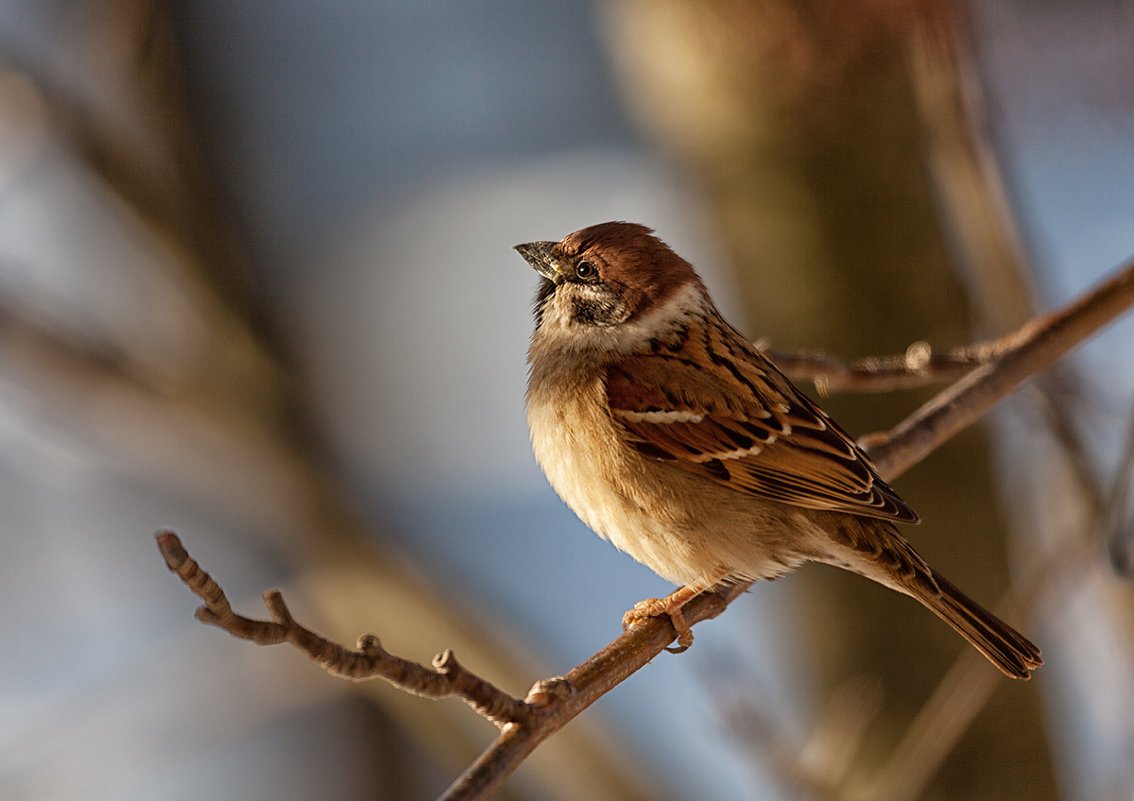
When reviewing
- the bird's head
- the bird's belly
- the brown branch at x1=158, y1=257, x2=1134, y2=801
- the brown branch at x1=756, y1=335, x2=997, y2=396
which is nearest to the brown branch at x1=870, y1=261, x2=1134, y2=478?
the brown branch at x1=158, y1=257, x2=1134, y2=801

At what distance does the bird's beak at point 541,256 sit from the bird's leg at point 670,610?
866mm

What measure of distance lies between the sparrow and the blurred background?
39 cm

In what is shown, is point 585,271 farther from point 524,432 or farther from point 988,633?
point 524,432

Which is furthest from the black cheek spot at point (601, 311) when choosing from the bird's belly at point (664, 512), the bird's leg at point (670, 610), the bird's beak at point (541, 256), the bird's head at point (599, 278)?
the bird's leg at point (670, 610)

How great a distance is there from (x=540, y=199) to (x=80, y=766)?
14.0ft

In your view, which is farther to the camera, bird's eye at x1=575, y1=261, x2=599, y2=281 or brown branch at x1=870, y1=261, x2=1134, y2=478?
bird's eye at x1=575, y1=261, x2=599, y2=281

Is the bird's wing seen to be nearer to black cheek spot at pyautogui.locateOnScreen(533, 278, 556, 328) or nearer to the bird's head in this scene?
the bird's head

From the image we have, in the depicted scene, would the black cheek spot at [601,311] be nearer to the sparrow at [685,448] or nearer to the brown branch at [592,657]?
the sparrow at [685,448]

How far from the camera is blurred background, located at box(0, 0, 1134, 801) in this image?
12.0ft

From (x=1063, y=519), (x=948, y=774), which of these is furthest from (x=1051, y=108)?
(x=948, y=774)

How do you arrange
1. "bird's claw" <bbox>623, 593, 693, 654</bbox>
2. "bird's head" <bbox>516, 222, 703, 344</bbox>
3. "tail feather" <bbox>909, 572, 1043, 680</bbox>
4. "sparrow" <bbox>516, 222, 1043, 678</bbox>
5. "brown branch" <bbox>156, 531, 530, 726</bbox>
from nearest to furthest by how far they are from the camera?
"brown branch" <bbox>156, 531, 530, 726</bbox> → "bird's claw" <bbox>623, 593, 693, 654</bbox> → "tail feather" <bbox>909, 572, 1043, 680</bbox> → "sparrow" <bbox>516, 222, 1043, 678</bbox> → "bird's head" <bbox>516, 222, 703, 344</bbox>

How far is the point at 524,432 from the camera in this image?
716 cm

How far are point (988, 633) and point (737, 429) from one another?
29.0 inches

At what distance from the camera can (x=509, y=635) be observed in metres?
4.81
